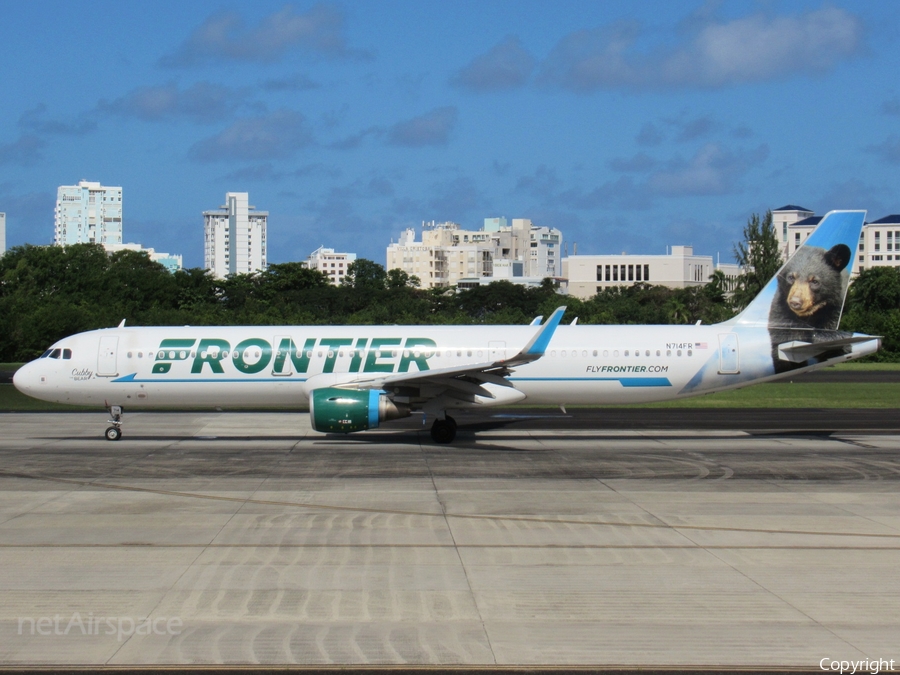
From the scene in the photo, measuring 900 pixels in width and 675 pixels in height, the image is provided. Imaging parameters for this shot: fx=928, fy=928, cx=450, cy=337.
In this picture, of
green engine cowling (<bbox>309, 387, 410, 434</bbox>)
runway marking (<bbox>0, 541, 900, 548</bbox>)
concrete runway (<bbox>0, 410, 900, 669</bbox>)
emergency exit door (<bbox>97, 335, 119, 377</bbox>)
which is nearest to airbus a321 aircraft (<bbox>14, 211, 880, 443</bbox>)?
emergency exit door (<bbox>97, 335, 119, 377</bbox>)

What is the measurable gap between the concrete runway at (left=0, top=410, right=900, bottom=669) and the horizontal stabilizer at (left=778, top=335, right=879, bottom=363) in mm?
3364

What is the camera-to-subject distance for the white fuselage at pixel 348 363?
2831cm

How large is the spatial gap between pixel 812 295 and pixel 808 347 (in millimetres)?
2251

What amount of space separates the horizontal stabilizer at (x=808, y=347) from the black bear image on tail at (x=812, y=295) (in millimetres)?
645

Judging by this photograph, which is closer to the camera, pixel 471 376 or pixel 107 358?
pixel 471 376

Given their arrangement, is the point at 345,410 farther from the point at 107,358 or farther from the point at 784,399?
the point at 784,399

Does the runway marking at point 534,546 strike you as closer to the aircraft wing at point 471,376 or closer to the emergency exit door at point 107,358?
the aircraft wing at point 471,376

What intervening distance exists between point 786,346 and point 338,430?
557 inches

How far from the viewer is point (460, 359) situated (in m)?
29.2

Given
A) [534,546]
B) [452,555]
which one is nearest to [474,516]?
[534,546]

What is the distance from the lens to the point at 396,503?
1791 cm

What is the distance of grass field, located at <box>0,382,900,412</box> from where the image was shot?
4138 centimetres

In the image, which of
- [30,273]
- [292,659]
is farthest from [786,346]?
[30,273]

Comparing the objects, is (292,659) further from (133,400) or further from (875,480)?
(133,400)
